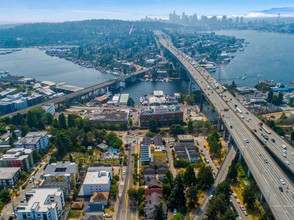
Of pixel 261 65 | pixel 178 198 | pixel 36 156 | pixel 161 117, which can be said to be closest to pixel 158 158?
pixel 178 198

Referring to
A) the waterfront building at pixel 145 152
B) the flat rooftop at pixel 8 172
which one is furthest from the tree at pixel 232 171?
the flat rooftop at pixel 8 172

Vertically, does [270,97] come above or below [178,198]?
above

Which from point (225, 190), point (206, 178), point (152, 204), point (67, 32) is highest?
point (67, 32)

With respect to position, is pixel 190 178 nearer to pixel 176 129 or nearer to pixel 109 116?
pixel 176 129

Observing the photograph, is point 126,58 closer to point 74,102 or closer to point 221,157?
point 74,102

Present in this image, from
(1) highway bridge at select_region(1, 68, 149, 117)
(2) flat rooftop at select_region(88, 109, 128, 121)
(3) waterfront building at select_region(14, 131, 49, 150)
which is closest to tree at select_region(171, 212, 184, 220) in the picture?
(3) waterfront building at select_region(14, 131, 49, 150)

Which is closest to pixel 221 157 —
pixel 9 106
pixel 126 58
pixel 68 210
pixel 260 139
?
pixel 260 139

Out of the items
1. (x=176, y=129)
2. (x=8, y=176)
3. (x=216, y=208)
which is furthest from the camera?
(x=176, y=129)
